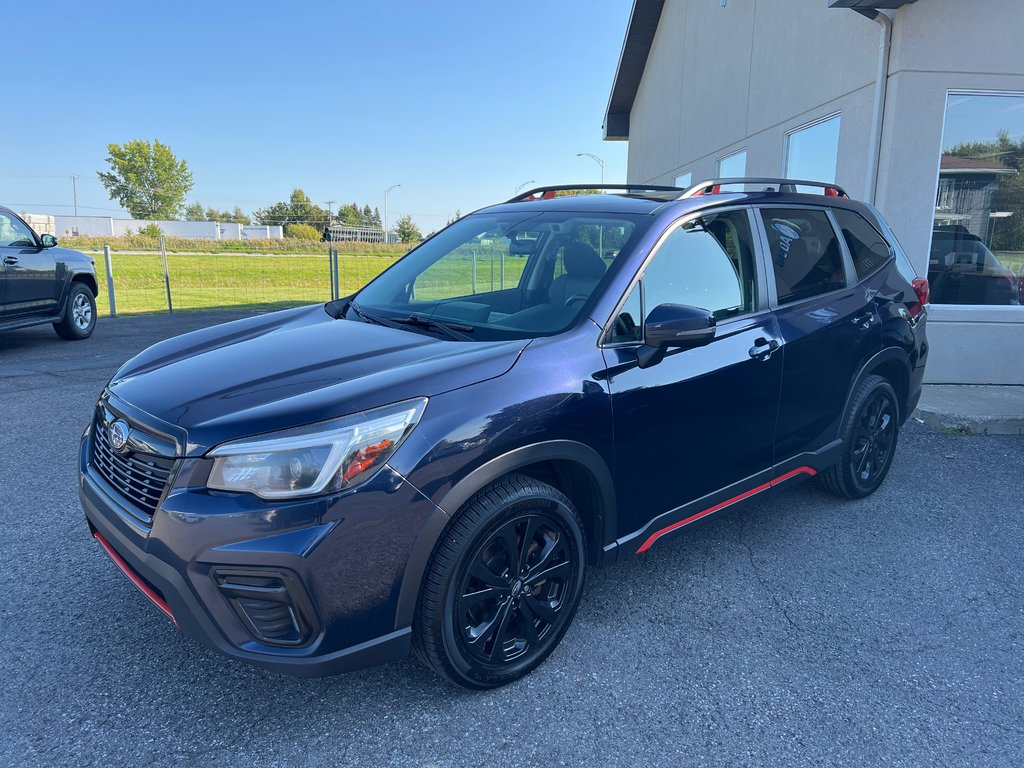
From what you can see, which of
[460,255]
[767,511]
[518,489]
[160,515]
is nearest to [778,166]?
[767,511]

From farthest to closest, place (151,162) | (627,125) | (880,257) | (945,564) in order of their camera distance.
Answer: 1. (151,162)
2. (627,125)
3. (880,257)
4. (945,564)

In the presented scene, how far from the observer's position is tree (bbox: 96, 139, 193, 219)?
9075 cm

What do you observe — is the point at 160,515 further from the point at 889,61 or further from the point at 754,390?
the point at 889,61

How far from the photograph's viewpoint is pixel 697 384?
9.92ft

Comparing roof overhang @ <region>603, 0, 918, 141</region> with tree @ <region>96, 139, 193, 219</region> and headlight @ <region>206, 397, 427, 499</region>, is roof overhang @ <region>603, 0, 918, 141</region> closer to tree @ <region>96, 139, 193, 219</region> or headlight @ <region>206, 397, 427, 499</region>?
headlight @ <region>206, 397, 427, 499</region>

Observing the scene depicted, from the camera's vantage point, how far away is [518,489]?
2496mm

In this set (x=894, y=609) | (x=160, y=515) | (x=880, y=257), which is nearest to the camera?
(x=160, y=515)

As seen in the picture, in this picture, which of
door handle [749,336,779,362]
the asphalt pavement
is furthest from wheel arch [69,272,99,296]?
door handle [749,336,779,362]

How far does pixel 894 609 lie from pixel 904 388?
72.0 inches

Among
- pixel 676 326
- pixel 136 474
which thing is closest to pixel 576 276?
pixel 676 326

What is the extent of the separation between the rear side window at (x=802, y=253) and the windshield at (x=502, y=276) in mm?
906

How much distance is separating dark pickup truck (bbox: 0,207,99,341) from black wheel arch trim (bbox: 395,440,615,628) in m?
8.74

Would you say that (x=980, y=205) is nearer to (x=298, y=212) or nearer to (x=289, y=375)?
(x=289, y=375)

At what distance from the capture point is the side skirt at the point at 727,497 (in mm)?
2980
